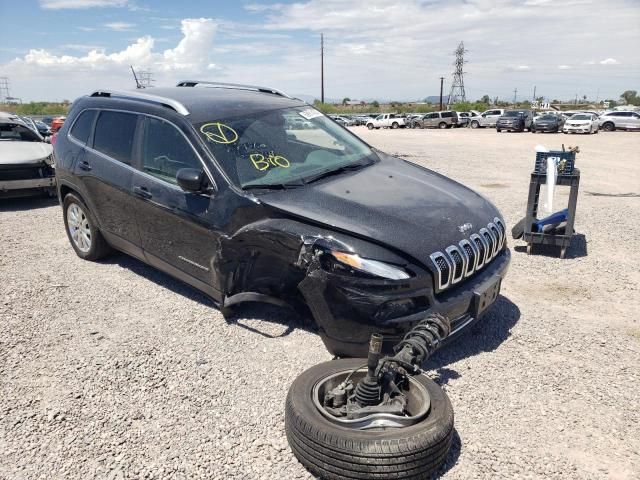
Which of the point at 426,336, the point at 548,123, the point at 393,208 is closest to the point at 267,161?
the point at 393,208

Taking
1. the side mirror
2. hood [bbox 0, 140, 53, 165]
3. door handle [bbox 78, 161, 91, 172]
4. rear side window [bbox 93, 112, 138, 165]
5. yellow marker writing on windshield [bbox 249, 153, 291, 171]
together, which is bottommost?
hood [bbox 0, 140, 53, 165]

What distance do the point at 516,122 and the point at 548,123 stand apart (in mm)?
2133

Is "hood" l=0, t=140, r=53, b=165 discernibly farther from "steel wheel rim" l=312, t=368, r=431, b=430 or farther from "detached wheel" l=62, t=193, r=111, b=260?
"steel wheel rim" l=312, t=368, r=431, b=430

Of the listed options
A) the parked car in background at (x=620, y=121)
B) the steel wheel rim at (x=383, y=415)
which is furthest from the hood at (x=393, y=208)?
the parked car in background at (x=620, y=121)

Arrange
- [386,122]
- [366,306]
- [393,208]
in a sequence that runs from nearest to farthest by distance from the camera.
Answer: [366,306] < [393,208] < [386,122]

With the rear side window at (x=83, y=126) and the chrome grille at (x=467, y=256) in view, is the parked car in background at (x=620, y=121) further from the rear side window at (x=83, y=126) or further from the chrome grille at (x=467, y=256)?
the rear side window at (x=83, y=126)

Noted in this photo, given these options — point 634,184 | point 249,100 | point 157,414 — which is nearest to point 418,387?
point 157,414

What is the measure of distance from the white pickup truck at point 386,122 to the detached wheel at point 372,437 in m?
43.4

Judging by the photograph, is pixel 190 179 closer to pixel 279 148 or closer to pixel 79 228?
pixel 279 148

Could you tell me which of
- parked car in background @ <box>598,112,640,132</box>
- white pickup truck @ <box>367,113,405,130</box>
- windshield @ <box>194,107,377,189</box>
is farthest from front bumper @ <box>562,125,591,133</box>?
windshield @ <box>194,107,377,189</box>

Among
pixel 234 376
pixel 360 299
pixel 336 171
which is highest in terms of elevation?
pixel 336 171

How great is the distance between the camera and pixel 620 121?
32.4m

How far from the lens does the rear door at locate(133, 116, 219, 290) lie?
373cm

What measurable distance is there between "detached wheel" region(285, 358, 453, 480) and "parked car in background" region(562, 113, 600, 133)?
3170cm
